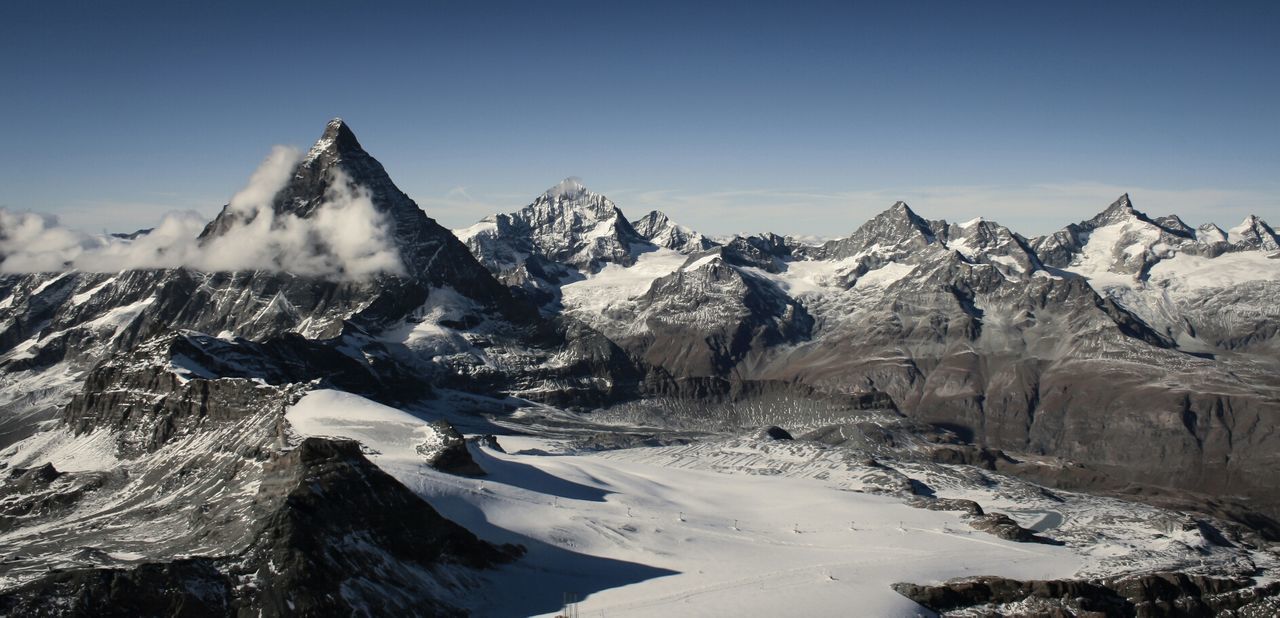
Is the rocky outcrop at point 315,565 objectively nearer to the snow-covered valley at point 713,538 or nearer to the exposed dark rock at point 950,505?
the snow-covered valley at point 713,538

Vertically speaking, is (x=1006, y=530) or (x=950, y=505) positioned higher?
(x=1006, y=530)

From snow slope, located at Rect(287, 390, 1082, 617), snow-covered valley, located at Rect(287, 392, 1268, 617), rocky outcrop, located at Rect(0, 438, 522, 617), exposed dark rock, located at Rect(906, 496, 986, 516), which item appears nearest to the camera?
rocky outcrop, located at Rect(0, 438, 522, 617)

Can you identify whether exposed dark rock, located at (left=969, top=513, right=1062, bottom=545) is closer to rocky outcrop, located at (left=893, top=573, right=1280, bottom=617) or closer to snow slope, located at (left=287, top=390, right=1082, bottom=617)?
snow slope, located at (left=287, top=390, right=1082, bottom=617)

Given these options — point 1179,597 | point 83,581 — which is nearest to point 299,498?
point 83,581

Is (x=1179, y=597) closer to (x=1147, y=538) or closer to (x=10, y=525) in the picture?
(x=1147, y=538)

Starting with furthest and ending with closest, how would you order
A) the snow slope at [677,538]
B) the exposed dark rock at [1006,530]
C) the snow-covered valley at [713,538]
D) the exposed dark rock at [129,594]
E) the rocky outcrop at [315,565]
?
the exposed dark rock at [1006,530] < the snow-covered valley at [713,538] < the snow slope at [677,538] < the rocky outcrop at [315,565] < the exposed dark rock at [129,594]

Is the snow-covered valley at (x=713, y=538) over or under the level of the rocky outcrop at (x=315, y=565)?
under

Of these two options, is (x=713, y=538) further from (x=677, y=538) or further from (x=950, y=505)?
(x=950, y=505)

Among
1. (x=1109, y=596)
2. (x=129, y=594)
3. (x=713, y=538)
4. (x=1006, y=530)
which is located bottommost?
(x=1109, y=596)

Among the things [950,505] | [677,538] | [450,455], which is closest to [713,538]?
[677,538]

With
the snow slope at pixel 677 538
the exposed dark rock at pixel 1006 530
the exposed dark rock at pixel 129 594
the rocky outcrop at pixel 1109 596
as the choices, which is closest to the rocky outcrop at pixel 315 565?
the exposed dark rock at pixel 129 594

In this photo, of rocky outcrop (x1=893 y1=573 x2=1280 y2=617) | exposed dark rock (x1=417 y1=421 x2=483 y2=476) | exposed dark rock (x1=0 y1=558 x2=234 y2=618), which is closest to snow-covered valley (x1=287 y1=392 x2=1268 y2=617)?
exposed dark rock (x1=417 y1=421 x2=483 y2=476)
